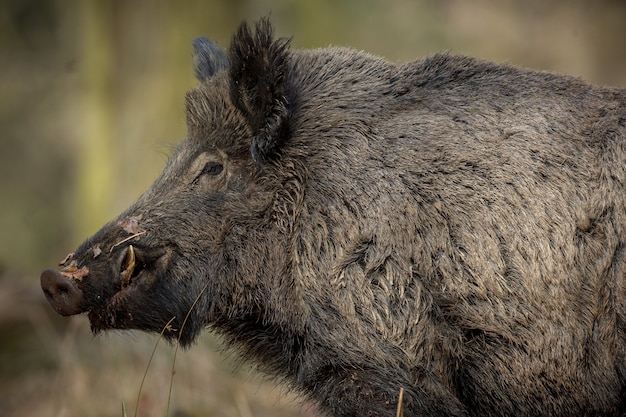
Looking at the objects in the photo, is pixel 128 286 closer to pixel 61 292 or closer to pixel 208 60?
pixel 61 292

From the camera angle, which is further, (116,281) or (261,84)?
(261,84)

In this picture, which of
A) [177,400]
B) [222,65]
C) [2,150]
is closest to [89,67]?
[2,150]

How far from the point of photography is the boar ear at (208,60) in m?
5.39

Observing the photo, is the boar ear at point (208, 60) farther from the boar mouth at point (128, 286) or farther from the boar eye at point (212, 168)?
the boar mouth at point (128, 286)

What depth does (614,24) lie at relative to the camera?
1262 cm

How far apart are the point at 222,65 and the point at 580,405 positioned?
2.69 meters

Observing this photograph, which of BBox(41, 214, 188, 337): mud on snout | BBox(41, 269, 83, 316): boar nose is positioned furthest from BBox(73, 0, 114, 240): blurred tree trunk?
BBox(41, 269, 83, 316): boar nose

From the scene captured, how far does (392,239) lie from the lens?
444 cm

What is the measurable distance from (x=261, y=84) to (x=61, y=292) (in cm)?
145

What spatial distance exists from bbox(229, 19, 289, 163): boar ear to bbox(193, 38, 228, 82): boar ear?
0.53 m

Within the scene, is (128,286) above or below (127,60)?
below

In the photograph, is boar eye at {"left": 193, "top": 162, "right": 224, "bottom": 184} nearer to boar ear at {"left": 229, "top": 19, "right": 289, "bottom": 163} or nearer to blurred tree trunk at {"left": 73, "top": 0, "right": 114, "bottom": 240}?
boar ear at {"left": 229, "top": 19, "right": 289, "bottom": 163}

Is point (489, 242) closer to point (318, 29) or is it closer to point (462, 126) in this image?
point (462, 126)

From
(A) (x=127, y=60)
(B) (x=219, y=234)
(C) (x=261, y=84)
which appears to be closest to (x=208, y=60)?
(C) (x=261, y=84)
